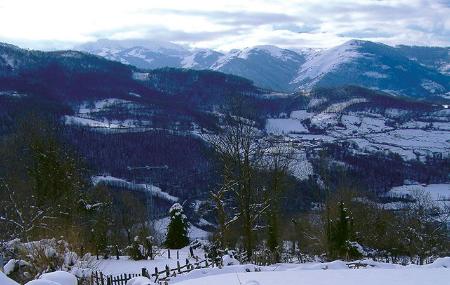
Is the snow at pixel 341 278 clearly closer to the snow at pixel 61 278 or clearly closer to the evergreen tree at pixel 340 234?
the snow at pixel 61 278

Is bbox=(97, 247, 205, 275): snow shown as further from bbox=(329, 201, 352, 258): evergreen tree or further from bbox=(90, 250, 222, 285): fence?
bbox=(329, 201, 352, 258): evergreen tree

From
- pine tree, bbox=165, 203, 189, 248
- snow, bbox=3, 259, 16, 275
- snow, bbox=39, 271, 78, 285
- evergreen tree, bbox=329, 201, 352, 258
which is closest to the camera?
snow, bbox=39, 271, 78, 285

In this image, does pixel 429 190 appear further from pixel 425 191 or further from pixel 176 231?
pixel 176 231

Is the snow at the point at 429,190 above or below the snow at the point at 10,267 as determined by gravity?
below

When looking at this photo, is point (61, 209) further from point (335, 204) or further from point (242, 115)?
point (335, 204)

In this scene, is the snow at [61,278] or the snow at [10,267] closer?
the snow at [61,278]

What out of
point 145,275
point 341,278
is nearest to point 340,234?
point 145,275

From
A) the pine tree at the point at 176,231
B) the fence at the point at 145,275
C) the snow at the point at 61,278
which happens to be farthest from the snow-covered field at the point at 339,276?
the pine tree at the point at 176,231

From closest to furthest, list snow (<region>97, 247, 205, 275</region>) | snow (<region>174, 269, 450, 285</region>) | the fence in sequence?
snow (<region>174, 269, 450, 285</region>) → the fence → snow (<region>97, 247, 205, 275</region>)

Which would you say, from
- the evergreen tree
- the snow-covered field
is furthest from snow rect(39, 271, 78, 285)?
the evergreen tree

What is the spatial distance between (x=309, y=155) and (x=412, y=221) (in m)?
98.5

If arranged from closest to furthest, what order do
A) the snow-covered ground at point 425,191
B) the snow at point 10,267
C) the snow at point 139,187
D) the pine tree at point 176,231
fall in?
the snow at point 10,267, the pine tree at point 176,231, the snow-covered ground at point 425,191, the snow at point 139,187

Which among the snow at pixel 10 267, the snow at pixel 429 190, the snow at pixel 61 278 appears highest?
the snow at pixel 61 278

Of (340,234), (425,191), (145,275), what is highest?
(145,275)
